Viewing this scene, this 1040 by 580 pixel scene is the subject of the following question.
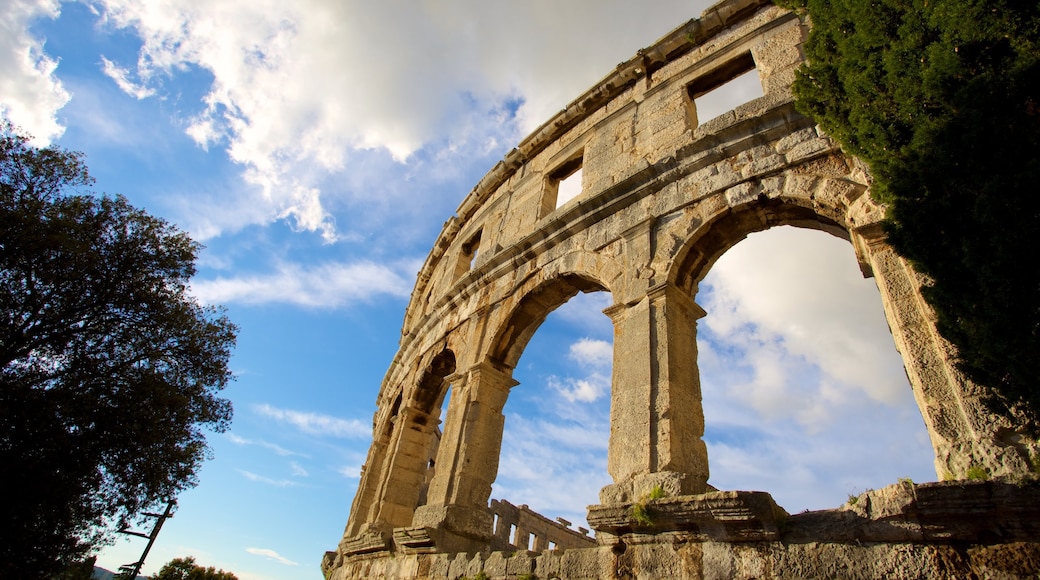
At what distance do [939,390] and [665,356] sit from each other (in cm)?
217

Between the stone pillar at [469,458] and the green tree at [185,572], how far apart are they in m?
16.6

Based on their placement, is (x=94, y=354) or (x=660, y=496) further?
(x=94, y=354)

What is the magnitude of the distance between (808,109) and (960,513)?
10.5 feet

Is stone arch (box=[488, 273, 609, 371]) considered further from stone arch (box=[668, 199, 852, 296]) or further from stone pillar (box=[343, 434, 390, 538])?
stone pillar (box=[343, 434, 390, 538])

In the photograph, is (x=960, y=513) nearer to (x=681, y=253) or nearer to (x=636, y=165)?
(x=681, y=253)

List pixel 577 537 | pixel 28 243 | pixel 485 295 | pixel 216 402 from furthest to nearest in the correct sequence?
pixel 577 537, pixel 216 402, pixel 485 295, pixel 28 243

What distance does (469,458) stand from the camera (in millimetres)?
6844

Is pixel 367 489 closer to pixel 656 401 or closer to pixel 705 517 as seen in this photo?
pixel 656 401

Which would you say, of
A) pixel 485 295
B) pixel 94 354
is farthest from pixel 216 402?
pixel 485 295

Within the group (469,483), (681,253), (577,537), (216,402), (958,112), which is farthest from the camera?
(577,537)

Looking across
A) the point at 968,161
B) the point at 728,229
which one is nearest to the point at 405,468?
the point at 728,229

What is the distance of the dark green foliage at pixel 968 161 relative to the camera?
266cm

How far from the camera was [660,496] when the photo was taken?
4.36 meters

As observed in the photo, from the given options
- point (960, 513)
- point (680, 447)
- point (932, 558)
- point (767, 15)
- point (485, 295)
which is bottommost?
point (932, 558)
